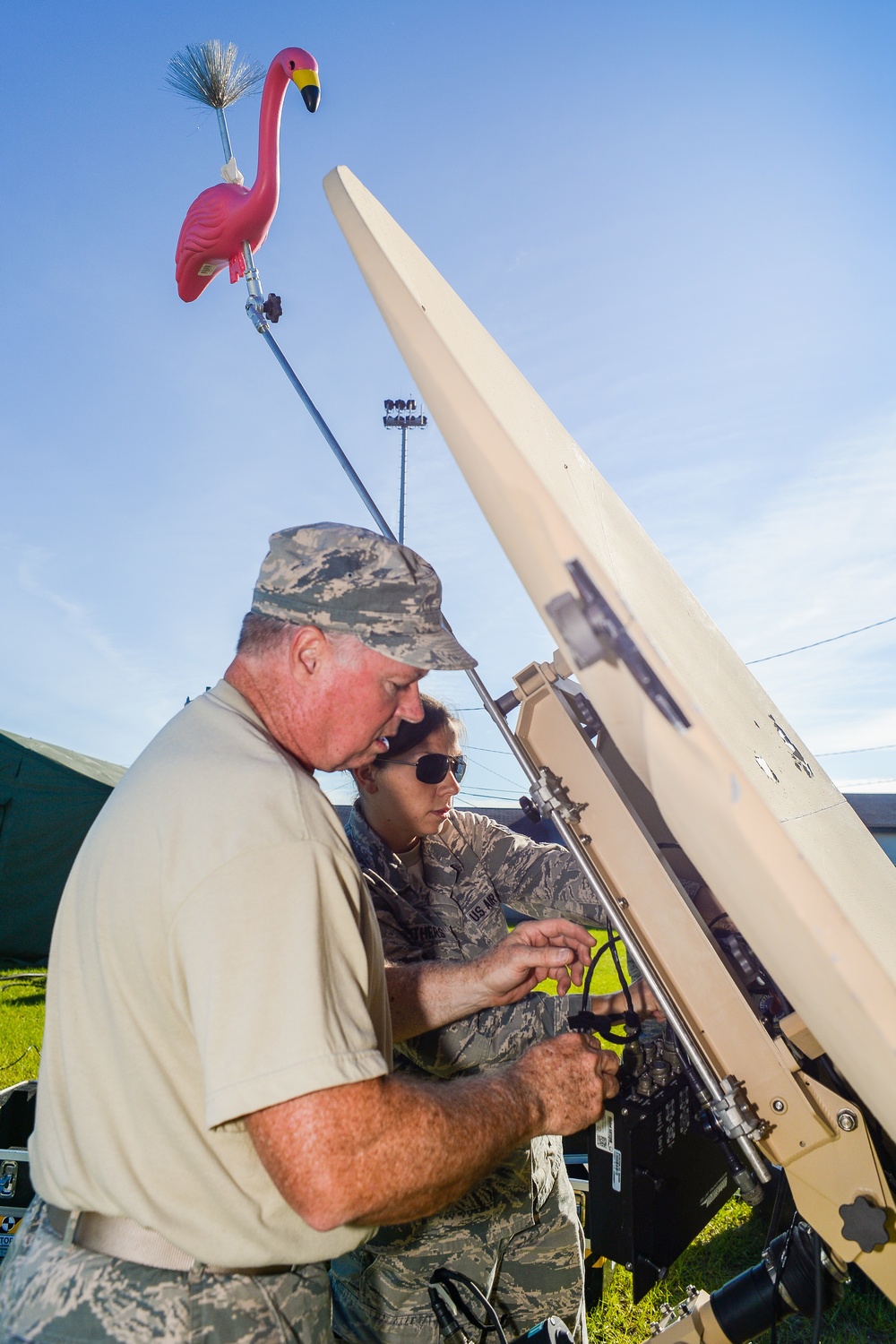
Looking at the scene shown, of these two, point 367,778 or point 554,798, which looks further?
point 367,778

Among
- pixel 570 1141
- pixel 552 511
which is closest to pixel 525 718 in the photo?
pixel 552 511

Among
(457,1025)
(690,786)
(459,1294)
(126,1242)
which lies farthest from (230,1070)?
(459,1294)

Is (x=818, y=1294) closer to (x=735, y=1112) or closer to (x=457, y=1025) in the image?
(x=735, y=1112)

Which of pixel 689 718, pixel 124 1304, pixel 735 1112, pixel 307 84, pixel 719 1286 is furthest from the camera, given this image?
pixel 719 1286

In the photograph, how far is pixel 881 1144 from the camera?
4.56 ft

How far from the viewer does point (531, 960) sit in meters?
1.97

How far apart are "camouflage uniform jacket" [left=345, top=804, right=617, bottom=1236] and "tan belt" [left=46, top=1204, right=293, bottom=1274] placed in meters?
1.24

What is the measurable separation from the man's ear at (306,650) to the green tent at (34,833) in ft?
31.1

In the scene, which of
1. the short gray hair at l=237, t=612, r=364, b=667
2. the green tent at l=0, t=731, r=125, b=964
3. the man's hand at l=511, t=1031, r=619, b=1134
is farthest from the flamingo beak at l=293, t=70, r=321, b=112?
the green tent at l=0, t=731, r=125, b=964

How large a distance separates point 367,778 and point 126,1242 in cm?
164

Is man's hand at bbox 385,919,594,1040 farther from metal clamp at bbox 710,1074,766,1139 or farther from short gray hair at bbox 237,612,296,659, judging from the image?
short gray hair at bbox 237,612,296,659

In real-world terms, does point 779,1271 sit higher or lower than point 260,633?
lower

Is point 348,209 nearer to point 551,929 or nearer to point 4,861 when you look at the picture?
point 551,929

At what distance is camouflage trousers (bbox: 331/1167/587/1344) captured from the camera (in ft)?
7.45
